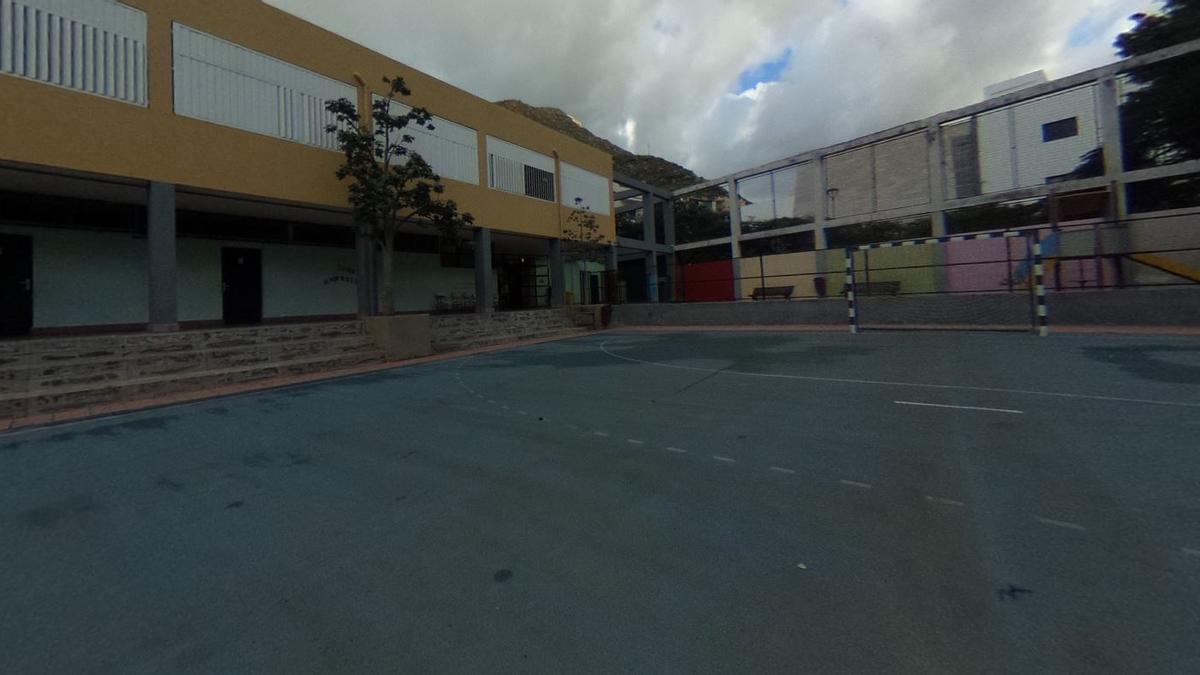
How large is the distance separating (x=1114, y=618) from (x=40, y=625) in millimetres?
3839

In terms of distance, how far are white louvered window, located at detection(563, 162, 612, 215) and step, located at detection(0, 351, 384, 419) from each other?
12.3 metres

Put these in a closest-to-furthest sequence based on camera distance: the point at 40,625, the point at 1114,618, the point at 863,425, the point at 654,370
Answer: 1. the point at 1114,618
2. the point at 40,625
3. the point at 863,425
4. the point at 654,370

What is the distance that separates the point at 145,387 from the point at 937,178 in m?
22.7

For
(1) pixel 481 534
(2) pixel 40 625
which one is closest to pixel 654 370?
(1) pixel 481 534

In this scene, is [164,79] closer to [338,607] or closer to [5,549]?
[5,549]

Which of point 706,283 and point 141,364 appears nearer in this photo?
point 141,364

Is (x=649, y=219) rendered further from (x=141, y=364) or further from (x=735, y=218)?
(x=141, y=364)

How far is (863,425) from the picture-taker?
4074 millimetres

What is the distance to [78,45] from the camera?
8219mm

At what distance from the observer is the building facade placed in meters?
8.16


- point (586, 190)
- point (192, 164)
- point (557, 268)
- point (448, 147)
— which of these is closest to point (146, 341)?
point (192, 164)

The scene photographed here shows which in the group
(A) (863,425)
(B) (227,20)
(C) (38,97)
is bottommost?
(A) (863,425)

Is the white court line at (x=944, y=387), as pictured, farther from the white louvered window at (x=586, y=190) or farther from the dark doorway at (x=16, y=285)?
the dark doorway at (x=16, y=285)

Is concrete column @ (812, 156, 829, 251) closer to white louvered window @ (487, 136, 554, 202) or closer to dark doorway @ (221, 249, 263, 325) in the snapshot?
white louvered window @ (487, 136, 554, 202)
